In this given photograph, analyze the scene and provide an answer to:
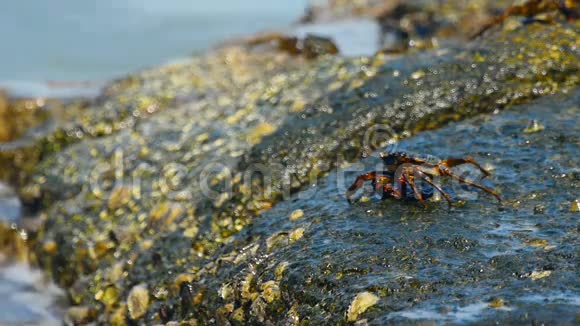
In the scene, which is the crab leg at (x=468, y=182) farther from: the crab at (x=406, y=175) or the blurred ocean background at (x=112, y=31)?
the blurred ocean background at (x=112, y=31)

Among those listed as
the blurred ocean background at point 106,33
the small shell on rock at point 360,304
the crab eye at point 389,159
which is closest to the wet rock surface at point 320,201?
the small shell on rock at point 360,304

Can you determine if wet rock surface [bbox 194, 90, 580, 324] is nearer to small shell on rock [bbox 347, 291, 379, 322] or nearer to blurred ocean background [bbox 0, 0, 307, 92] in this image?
small shell on rock [bbox 347, 291, 379, 322]

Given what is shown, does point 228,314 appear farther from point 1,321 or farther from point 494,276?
point 1,321

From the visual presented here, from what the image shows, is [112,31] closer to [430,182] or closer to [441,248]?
[430,182]

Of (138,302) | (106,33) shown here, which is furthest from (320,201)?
(106,33)

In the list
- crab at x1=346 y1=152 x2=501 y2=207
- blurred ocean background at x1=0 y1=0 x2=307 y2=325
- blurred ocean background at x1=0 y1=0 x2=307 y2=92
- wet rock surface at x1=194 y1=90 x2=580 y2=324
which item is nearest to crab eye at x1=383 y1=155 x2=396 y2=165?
crab at x1=346 y1=152 x2=501 y2=207
